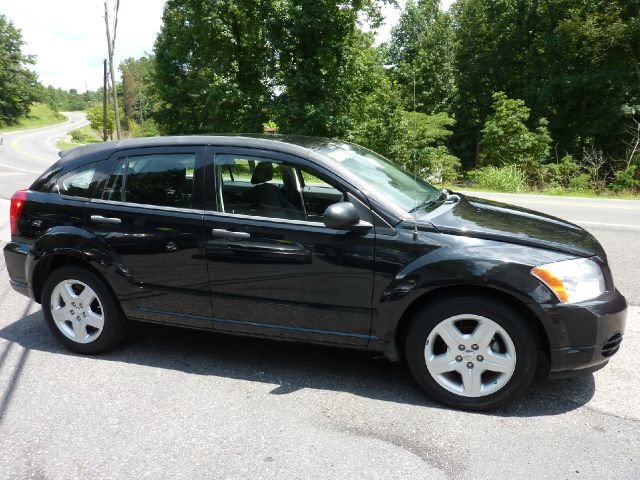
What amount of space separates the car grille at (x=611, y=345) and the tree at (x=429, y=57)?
1538 inches

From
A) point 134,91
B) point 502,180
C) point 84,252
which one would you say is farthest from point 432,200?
point 134,91

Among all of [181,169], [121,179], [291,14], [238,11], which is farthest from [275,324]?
[238,11]

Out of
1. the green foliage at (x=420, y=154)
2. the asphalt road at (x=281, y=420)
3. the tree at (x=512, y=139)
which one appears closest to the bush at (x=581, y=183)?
the tree at (x=512, y=139)

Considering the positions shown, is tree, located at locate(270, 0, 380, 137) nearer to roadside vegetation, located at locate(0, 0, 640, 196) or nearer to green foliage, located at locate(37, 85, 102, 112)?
roadside vegetation, located at locate(0, 0, 640, 196)

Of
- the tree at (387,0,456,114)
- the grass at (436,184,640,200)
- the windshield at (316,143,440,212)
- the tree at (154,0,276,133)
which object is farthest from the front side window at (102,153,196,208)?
the tree at (387,0,456,114)

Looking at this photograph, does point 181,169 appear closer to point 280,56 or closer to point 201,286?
point 201,286

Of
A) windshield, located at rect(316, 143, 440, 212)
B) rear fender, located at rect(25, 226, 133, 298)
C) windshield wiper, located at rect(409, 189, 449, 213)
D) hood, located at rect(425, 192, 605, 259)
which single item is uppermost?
windshield, located at rect(316, 143, 440, 212)

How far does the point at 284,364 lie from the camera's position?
12.8 feet

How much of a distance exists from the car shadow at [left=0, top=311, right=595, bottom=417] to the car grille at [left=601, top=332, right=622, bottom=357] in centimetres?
39

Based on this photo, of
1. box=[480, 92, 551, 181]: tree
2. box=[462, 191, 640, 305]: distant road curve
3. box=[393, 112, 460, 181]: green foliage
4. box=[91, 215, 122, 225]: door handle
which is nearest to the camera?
box=[91, 215, 122, 225]: door handle

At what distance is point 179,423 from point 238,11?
1123 inches

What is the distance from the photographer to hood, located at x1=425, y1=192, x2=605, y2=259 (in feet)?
10.5

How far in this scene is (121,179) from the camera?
13.1 ft

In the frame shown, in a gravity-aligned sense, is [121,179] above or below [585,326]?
above
